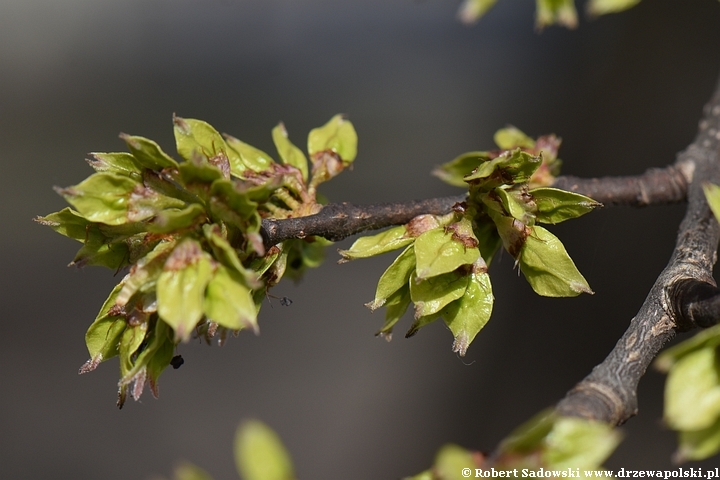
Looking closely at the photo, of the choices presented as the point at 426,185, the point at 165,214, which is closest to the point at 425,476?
the point at 165,214

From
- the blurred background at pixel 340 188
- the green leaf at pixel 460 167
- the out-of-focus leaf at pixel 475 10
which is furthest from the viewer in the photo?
the blurred background at pixel 340 188

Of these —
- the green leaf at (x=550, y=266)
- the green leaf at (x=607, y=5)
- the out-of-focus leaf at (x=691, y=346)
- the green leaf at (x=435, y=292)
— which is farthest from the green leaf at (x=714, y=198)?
the green leaf at (x=607, y=5)

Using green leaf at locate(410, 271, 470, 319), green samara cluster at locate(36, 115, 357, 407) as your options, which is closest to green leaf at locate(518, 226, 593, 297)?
green leaf at locate(410, 271, 470, 319)

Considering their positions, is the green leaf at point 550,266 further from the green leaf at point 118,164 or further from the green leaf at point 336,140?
the green leaf at point 118,164

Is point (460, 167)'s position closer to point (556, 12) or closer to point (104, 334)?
point (556, 12)

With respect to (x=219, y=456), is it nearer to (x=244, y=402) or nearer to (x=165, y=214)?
(x=244, y=402)

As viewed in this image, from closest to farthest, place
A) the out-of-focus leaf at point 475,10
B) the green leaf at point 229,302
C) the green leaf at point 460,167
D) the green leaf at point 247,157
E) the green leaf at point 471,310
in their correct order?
the green leaf at point 229,302 < the green leaf at point 471,310 < the green leaf at point 247,157 < the green leaf at point 460,167 < the out-of-focus leaf at point 475,10

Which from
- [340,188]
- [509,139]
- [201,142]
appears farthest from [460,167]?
[340,188]
